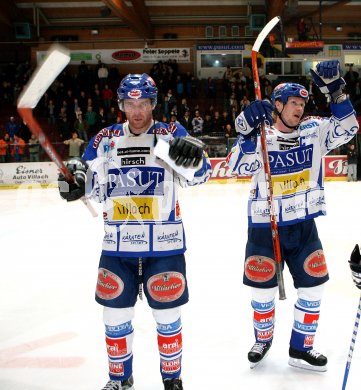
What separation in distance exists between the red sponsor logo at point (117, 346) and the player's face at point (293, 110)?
1440 millimetres

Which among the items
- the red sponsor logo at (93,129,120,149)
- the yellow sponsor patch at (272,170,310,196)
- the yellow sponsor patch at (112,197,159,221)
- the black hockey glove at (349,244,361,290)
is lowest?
the black hockey glove at (349,244,361,290)

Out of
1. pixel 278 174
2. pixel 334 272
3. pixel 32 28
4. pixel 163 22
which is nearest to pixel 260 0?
pixel 163 22

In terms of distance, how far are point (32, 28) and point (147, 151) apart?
18.9m

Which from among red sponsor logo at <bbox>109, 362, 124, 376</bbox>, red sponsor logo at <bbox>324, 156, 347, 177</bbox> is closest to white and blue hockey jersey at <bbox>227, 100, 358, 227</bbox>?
red sponsor logo at <bbox>109, 362, 124, 376</bbox>

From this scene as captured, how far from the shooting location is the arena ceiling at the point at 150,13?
18.4m

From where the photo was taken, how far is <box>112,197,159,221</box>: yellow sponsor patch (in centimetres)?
246

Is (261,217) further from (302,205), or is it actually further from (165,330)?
(165,330)

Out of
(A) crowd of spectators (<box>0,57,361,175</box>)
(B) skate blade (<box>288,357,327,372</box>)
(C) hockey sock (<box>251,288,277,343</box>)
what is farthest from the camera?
(A) crowd of spectators (<box>0,57,361,175</box>)

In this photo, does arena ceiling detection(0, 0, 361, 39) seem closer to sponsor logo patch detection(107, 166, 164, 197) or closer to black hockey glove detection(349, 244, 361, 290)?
sponsor logo patch detection(107, 166, 164, 197)

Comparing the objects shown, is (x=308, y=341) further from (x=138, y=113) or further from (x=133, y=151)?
(x=138, y=113)

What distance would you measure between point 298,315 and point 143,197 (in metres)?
1.14

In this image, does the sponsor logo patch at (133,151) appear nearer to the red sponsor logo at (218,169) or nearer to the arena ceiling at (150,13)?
the red sponsor logo at (218,169)

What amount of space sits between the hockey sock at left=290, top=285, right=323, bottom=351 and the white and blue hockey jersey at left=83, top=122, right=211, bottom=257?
840mm

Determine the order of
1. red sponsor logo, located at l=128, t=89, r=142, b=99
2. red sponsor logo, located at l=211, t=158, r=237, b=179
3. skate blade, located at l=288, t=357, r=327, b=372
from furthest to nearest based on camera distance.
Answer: red sponsor logo, located at l=211, t=158, r=237, b=179
skate blade, located at l=288, t=357, r=327, b=372
red sponsor logo, located at l=128, t=89, r=142, b=99
